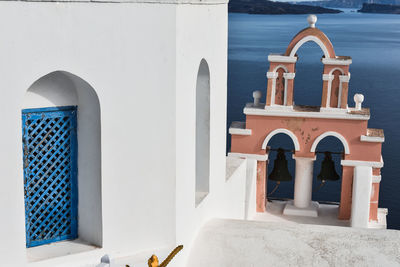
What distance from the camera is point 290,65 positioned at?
28.6 ft

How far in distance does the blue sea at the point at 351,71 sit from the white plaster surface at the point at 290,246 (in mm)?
12226

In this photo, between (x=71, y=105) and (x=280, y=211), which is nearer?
(x=71, y=105)

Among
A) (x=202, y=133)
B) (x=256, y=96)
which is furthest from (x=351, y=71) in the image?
(x=202, y=133)

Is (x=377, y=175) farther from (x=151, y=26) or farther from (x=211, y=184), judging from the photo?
(x=151, y=26)

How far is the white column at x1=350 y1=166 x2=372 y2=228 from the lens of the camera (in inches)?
334

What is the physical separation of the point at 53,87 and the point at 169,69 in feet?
2.26

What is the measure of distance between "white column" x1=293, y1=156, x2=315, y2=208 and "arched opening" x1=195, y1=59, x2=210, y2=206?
150 inches

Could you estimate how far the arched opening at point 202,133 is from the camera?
17.1ft

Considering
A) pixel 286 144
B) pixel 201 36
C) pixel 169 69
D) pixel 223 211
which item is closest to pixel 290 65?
pixel 223 211

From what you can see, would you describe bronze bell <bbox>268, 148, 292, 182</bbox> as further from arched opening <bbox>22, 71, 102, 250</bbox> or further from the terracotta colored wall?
arched opening <bbox>22, 71, 102, 250</bbox>

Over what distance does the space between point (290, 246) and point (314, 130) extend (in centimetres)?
429

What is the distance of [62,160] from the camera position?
4199 mm

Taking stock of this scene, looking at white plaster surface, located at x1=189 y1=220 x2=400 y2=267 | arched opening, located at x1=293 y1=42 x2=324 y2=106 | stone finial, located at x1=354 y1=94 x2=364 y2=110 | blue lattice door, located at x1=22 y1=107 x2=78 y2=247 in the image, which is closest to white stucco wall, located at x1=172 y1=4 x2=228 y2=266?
white plaster surface, located at x1=189 y1=220 x2=400 y2=267

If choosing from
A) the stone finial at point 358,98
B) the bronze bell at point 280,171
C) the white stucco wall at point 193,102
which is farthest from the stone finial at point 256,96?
the white stucco wall at point 193,102
